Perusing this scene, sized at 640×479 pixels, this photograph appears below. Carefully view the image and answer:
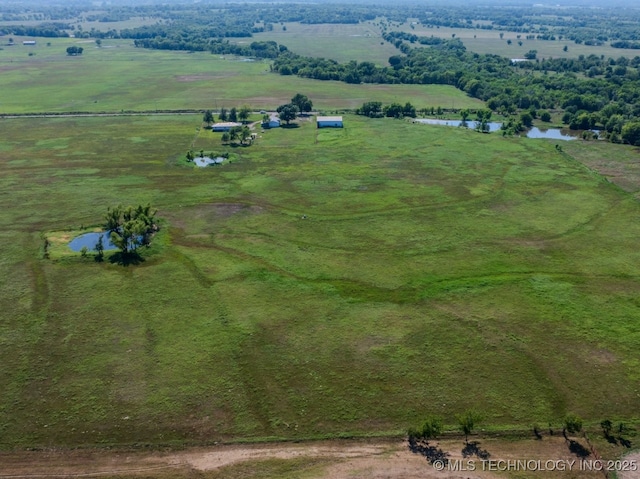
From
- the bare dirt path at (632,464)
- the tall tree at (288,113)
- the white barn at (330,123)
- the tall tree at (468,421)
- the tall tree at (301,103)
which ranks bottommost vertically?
the bare dirt path at (632,464)

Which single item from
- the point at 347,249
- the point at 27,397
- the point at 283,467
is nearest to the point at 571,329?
the point at 347,249

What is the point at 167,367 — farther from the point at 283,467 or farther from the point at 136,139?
the point at 136,139

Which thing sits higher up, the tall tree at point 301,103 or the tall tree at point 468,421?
the tall tree at point 301,103

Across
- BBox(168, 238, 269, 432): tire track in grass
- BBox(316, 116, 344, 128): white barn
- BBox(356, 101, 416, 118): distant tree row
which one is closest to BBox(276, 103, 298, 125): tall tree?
BBox(316, 116, 344, 128): white barn

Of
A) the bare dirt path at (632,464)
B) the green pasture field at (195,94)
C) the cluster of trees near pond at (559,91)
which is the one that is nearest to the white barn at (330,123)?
the green pasture field at (195,94)

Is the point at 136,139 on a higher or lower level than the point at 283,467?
higher

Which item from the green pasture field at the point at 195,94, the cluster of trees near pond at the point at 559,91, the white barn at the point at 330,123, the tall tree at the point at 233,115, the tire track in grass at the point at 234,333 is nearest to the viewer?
the tire track in grass at the point at 234,333

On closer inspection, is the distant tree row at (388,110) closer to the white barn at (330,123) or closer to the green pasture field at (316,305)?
the white barn at (330,123)
